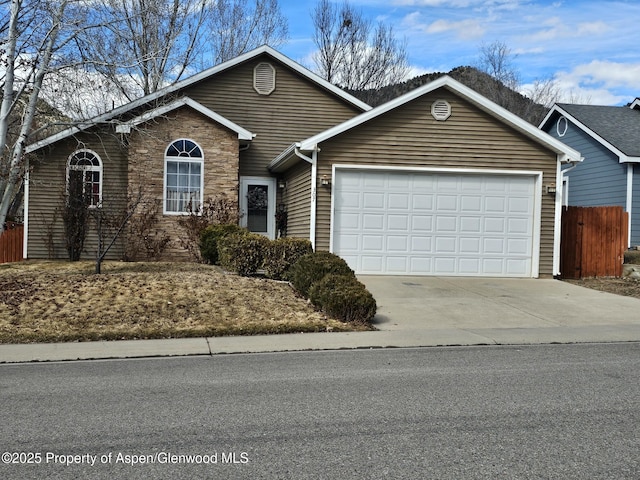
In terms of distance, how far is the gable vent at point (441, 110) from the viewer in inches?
640

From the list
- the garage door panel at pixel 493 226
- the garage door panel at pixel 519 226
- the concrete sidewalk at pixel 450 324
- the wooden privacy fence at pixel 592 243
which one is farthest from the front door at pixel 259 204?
the wooden privacy fence at pixel 592 243

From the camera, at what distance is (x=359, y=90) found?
38000 millimetres

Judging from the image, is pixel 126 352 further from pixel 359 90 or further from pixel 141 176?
pixel 359 90

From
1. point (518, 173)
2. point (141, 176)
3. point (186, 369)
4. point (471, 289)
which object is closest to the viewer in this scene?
point (186, 369)

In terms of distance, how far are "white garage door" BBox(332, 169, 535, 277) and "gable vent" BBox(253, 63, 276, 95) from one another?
250 inches

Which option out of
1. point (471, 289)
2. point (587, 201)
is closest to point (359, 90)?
point (587, 201)

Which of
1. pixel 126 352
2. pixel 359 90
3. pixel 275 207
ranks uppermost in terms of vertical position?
pixel 359 90

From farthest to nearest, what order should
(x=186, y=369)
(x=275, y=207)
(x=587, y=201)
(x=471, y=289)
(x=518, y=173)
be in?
(x=587, y=201) < (x=275, y=207) < (x=518, y=173) < (x=471, y=289) < (x=186, y=369)

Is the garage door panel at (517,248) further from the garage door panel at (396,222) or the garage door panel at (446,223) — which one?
the garage door panel at (396,222)

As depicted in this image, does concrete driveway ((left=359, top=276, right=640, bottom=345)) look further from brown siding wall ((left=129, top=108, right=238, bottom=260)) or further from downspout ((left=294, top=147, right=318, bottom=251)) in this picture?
brown siding wall ((left=129, top=108, right=238, bottom=260))

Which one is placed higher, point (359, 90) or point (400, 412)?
point (359, 90)

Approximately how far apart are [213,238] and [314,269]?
5186 mm

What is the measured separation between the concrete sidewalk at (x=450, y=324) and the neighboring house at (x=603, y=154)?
8.16m

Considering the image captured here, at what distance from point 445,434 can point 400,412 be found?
0.67 meters
